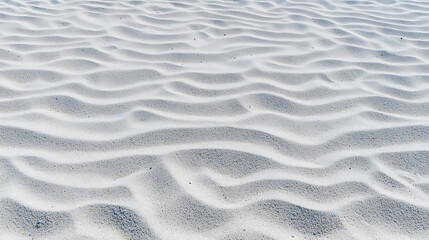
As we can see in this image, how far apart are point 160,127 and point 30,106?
2.70 ft

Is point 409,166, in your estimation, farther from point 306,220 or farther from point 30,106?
point 30,106

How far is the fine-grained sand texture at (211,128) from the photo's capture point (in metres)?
1.60

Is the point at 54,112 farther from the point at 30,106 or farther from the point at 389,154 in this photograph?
the point at 389,154

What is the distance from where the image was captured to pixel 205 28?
3.41 metres

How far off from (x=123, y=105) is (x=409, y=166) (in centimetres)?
158

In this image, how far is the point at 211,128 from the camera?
2.11 metres

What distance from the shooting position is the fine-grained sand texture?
1604mm

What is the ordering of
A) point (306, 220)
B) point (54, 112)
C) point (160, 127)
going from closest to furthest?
point (306, 220) < point (160, 127) < point (54, 112)

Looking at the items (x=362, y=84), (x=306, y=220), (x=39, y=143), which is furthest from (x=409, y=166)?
(x=39, y=143)

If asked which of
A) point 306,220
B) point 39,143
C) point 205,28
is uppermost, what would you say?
point 205,28

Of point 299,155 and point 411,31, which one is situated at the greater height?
point 411,31

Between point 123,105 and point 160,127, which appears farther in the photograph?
point 123,105

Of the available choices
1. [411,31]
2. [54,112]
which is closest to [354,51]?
[411,31]

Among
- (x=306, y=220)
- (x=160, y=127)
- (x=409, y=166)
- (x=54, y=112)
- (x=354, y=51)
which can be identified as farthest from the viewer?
(x=354, y=51)
